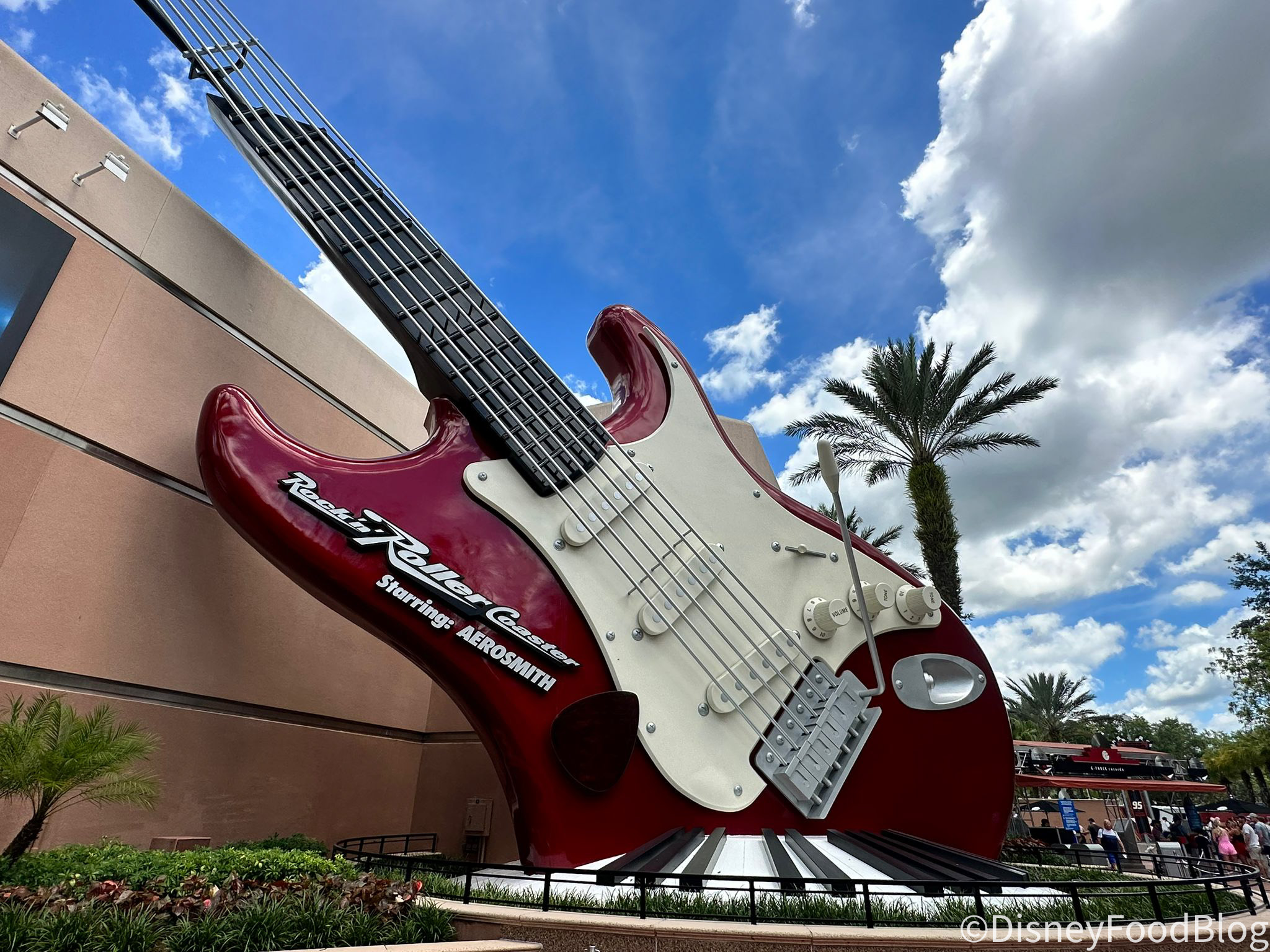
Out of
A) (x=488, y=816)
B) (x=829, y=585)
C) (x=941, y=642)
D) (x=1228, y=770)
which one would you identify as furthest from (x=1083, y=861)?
(x=1228, y=770)

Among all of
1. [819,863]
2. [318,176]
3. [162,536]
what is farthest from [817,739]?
[318,176]

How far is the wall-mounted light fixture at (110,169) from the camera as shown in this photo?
24.2 ft

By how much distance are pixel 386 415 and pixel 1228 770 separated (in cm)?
4933

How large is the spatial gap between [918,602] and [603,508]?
3.86 metres

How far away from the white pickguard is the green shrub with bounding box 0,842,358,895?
312cm

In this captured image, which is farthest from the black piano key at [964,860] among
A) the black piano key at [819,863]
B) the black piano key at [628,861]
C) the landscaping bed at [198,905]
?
the landscaping bed at [198,905]

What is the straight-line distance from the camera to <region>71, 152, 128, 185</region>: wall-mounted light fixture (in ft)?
24.2

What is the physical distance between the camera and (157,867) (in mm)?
4941

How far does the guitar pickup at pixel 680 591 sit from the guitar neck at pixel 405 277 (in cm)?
162

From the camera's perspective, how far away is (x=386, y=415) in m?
11.6

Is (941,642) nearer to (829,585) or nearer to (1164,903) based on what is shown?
(829,585)

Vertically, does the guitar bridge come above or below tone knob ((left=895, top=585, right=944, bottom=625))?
below

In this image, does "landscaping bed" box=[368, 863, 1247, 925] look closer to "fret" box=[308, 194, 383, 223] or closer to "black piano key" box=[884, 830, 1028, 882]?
"black piano key" box=[884, 830, 1028, 882]

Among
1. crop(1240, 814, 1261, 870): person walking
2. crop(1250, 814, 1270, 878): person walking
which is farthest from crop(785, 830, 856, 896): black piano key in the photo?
crop(1250, 814, 1270, 878): person walking
